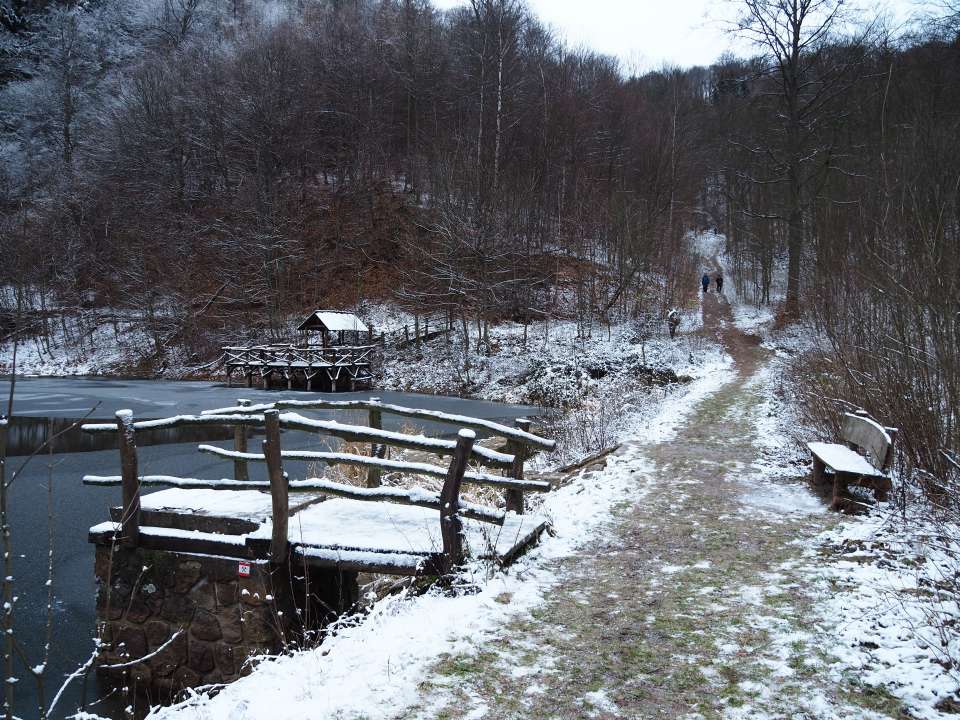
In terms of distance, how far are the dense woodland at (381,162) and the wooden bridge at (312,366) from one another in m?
4.62

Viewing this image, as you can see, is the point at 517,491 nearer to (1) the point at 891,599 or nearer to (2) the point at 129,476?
(1) the point at 891,599

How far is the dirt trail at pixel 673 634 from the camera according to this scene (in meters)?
3.71

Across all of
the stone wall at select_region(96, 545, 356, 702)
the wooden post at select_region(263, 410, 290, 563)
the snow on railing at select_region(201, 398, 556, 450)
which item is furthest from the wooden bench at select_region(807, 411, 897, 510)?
the wooden post at select_region(263, 410, 290, 563)

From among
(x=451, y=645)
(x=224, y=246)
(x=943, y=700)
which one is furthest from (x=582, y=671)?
(x=224, y=246)

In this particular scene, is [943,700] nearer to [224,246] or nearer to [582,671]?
[582,671]

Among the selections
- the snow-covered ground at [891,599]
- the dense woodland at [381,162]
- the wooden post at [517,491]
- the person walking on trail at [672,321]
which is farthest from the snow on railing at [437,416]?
the person walking on trail at [672,321]

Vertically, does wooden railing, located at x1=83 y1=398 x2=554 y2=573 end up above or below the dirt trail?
above

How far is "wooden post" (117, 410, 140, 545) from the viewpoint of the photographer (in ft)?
22.1

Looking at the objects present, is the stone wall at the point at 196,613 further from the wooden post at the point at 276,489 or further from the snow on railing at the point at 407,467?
the snow on railing at the point at 407,467

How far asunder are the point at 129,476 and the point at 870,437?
8.09m

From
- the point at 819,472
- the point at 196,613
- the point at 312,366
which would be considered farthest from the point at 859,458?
the point at 312,366

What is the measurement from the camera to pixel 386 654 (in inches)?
173

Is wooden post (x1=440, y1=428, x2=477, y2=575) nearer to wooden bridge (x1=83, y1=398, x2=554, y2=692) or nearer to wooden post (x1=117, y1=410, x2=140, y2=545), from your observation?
wooden bridge (x1=83, y1=398, x2=554, y2=692)

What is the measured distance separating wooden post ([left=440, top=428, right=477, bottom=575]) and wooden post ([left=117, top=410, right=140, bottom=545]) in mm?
3275
